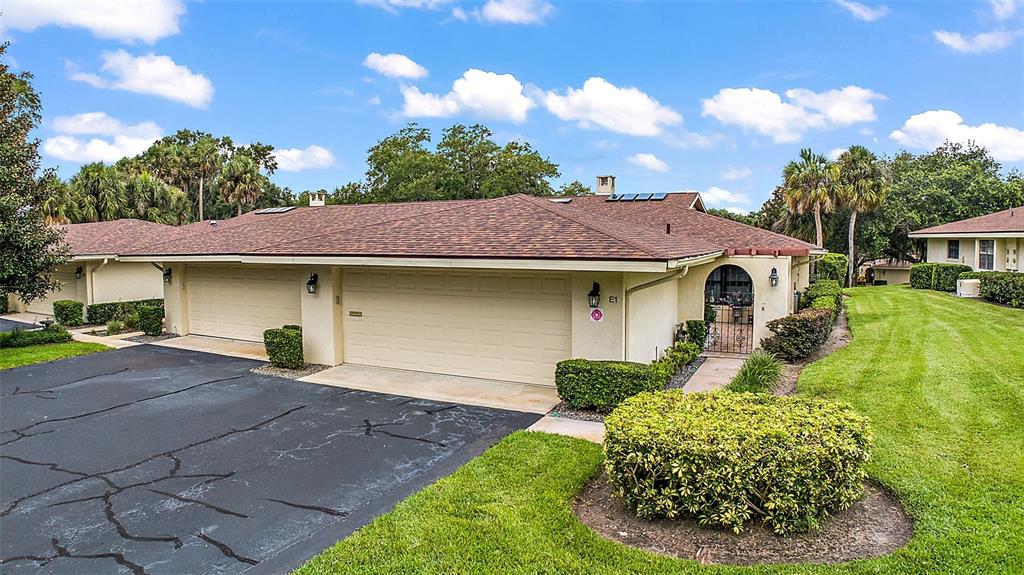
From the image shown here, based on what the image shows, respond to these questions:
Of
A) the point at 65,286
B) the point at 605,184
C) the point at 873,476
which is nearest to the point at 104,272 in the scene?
the point at 65,286

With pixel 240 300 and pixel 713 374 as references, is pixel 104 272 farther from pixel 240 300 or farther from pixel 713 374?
pixel 713 374

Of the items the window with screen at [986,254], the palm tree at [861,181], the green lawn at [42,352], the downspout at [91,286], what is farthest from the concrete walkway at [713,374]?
the palm tree at [861,181]

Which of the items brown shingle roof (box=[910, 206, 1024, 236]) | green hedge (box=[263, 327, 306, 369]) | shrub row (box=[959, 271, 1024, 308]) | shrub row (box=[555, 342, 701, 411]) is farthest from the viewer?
brown shingle roof (box=[910, 206, 1024, 236])

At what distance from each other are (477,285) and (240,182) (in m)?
32.4

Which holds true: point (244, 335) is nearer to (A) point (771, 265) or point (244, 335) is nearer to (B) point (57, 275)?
(B) point (57, 275)

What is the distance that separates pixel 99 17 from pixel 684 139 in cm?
2213

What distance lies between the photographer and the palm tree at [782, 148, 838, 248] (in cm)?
3000

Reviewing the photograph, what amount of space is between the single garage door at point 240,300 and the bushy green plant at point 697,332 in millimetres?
9301

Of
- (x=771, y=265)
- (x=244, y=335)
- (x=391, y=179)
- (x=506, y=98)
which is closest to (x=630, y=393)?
(x=771, y=265)

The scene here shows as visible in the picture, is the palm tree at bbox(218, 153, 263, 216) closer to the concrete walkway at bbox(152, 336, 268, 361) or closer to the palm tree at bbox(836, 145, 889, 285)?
the concrete walkway at bbox(152, 336, 268, 361)

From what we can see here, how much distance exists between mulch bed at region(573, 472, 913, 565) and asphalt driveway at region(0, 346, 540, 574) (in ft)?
7.09

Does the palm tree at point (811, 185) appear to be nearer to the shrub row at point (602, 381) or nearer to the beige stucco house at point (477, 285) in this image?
the beige stucco house at point (477, 285)

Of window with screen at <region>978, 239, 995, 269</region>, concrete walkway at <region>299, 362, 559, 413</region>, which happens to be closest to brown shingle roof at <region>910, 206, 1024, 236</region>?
window with screen at <region>978, 239, 995, 269</region>

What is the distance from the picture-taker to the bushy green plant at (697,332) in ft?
43.1
